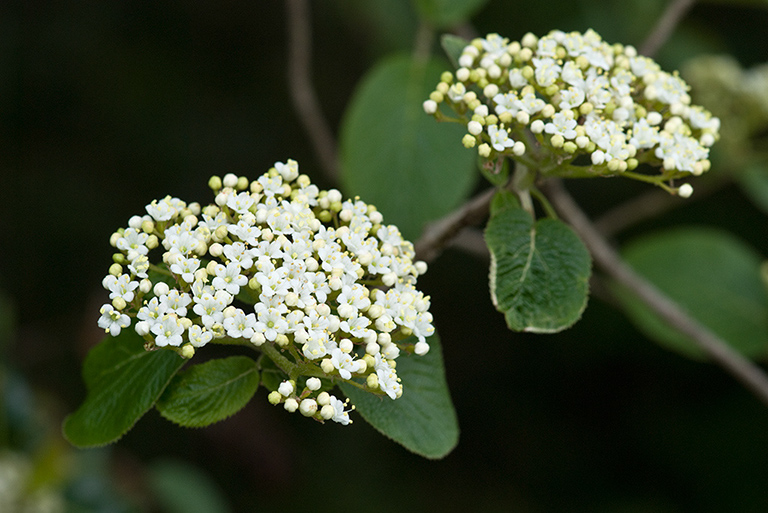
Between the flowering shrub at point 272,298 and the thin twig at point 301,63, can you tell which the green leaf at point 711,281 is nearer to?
the thin twig at point 301,63

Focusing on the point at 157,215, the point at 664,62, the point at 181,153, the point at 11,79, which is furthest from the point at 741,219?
the point at 11,79

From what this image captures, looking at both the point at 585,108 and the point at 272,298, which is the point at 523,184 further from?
the point at 272,298

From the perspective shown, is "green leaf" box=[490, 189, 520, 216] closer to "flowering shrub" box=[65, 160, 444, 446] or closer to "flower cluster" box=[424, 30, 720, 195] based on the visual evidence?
"flower cluster" box=[424, 30, 720, 195]

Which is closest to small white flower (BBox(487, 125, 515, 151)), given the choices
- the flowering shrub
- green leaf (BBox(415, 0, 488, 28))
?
the flowering shrub

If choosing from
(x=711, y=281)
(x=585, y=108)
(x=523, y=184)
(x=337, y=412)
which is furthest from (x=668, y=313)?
(x=337, y=412)

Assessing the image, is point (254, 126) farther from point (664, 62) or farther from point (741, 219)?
point (741, 219)

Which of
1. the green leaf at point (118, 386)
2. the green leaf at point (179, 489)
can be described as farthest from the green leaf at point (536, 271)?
the green leaf at point (179, 489)
